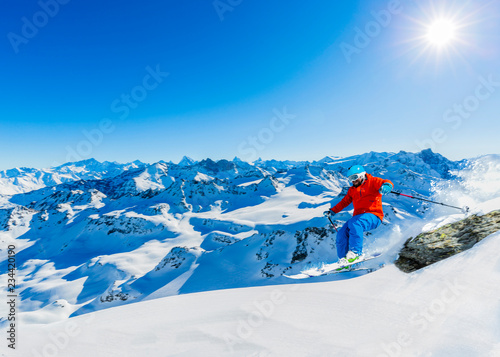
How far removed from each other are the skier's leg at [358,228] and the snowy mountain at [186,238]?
769 millimetres

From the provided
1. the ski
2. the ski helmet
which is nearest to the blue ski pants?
the ski

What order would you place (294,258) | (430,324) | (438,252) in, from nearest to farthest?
1. (430,324)
2. (438,252)
3. (294,258)

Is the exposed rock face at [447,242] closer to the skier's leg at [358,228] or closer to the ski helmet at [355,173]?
the skier's leg at [358,228]

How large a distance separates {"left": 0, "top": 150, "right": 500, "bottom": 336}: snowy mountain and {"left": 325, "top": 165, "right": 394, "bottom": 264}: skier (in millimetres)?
837

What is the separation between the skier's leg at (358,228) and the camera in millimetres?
6547

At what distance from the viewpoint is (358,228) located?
21.5 ft

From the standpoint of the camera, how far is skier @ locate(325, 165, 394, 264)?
21.6ft

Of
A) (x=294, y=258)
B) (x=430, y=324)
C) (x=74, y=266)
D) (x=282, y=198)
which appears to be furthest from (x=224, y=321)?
(x=282, y=198)

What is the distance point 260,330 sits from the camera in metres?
4.36

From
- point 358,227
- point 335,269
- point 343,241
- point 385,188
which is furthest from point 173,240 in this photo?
point 385,188

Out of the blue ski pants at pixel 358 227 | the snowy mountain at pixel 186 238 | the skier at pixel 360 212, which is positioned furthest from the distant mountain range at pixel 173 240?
the skier at pixel 360 212

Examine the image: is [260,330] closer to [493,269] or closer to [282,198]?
[493,269]

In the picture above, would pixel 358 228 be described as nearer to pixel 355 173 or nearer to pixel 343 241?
pixel 343 241

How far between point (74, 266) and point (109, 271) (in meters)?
31.6
